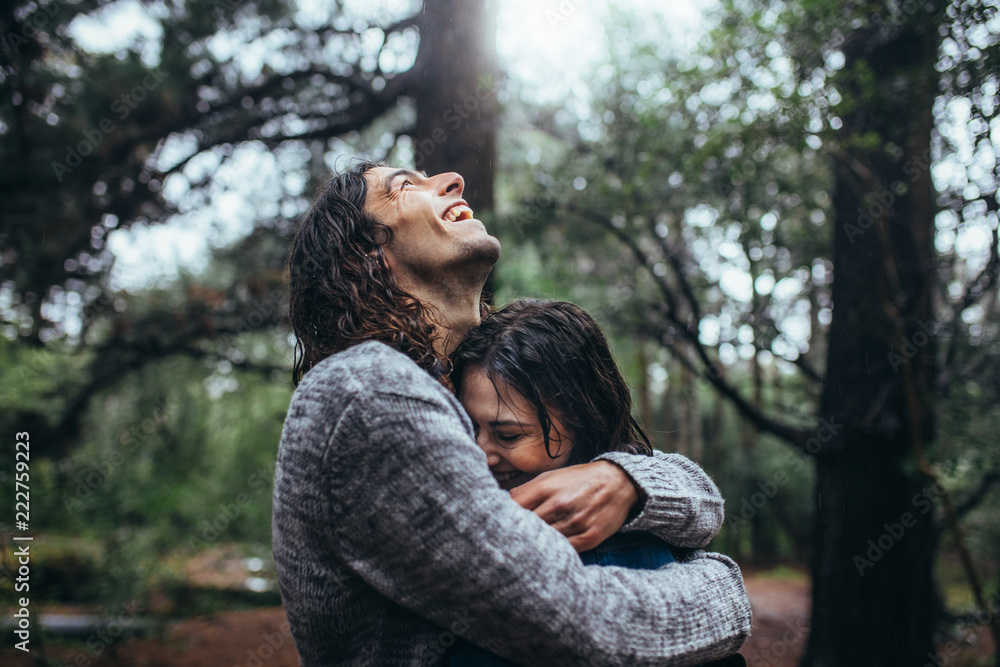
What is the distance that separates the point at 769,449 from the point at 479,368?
44.7ft

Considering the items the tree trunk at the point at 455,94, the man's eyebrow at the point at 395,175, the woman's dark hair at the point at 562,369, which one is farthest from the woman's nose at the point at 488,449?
the tree trunk at the point at 455,94

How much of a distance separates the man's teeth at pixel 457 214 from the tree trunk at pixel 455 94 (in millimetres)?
1069

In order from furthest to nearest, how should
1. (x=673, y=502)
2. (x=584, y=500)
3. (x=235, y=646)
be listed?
(x=235, y=646) → (x=673, y=502) → (x=584, y=500)

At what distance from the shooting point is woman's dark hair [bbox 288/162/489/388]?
1381 mm

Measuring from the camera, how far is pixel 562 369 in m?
1.76

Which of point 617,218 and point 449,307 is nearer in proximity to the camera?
point 449,307

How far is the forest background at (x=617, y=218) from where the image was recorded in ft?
11.5

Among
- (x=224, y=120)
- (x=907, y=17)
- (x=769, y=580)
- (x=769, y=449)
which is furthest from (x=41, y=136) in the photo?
(x=769, y=449)

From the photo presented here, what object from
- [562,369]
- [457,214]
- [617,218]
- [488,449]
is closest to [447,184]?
[457,214]

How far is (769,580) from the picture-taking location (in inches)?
453

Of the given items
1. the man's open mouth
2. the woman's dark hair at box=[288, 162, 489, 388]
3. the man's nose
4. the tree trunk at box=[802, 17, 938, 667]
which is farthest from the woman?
the tree trunk at box=[802, 17, 938, 667]

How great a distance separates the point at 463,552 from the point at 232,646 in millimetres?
7186

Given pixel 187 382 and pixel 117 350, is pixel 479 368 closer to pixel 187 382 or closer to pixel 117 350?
pixel 117 350

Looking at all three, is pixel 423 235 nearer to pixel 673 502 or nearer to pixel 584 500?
pixel 584 500
